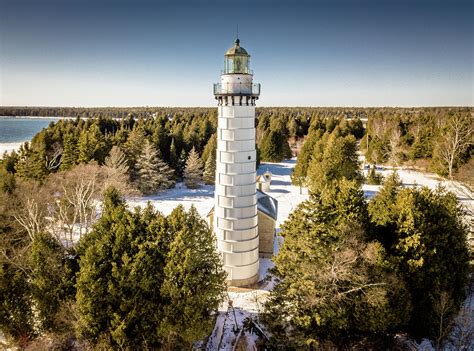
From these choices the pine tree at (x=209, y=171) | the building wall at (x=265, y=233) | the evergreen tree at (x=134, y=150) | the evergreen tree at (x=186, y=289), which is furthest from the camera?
the pine tree at (x=209, y=171)

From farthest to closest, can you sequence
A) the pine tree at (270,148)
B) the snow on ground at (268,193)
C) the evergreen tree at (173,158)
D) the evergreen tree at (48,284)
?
the pine tree at (270,148) → the evergreen tree at (173,158) → the snow on ground at (268,193) → the evergreen tree at (48,284)

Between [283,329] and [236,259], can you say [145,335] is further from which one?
[236,259]

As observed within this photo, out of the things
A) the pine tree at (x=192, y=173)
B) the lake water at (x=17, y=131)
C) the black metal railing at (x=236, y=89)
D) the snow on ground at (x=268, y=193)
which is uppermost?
the black metal railing at (x=236, y=89)

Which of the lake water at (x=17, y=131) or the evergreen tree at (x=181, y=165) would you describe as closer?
the evergreen tree at (x=181, y=165)

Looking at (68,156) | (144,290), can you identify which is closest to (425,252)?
(144,290)

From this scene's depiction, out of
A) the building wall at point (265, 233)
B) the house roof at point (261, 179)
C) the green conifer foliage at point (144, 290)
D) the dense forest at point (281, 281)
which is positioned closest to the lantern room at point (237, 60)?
the dense forest at point (281, 281)

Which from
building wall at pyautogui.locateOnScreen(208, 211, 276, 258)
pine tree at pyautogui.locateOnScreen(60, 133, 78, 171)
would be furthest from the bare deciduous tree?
pine tree at pyautogui.locateOnScreen(60, 133, 78, 171)

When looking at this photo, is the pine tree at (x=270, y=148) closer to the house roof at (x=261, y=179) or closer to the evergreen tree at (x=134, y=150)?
the house roof at (x=261, y=179)
